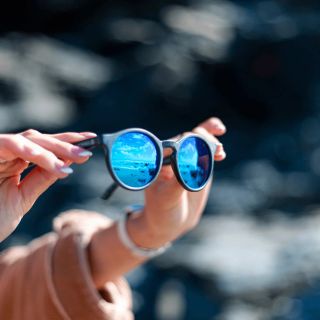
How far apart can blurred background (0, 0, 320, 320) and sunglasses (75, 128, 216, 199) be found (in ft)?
6.38

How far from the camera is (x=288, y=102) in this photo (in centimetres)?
562

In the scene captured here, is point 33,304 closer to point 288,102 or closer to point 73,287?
point 73,287

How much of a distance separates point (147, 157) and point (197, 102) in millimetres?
4450

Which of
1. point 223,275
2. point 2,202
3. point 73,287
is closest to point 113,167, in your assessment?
point 2,202

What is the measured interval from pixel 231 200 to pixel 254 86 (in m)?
1.69

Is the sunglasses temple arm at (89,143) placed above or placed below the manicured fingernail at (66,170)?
above

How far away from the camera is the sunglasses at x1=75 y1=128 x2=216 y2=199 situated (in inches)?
37.2

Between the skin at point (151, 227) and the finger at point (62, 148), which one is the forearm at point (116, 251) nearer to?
the skin at point (151, 227)

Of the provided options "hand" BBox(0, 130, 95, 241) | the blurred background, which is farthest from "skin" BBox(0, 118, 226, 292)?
the blurred background

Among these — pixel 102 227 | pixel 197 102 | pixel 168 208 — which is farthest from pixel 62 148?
pixel 197 102

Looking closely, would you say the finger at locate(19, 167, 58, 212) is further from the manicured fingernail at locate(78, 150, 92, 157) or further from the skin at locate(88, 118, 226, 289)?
the skin at locate(88, 118, 226, 289)

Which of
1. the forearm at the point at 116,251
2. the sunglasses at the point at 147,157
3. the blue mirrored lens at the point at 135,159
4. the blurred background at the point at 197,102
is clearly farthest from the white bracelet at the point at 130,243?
the blurred background at the point at 197,102

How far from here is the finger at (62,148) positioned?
0.92 metres

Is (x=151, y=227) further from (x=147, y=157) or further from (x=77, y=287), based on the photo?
(x=147, y=157)
